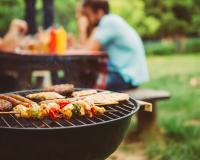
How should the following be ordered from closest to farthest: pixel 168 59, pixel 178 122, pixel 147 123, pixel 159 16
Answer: pixel 147 123 < pixel 178 122 < pixel 168 59 < pixel 159 16

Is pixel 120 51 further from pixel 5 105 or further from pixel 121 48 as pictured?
pixel 5 105

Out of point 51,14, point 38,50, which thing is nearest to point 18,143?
point 38,50

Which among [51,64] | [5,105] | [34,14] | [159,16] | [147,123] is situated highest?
[34,14]

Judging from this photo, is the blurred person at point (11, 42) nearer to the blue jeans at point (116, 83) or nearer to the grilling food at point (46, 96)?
the blue jeans at point (116, 83)

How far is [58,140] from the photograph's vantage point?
7.13 ft

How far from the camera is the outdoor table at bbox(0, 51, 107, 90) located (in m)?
4.36

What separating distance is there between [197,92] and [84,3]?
11.6 feet

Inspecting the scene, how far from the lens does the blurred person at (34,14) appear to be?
20.5 feet

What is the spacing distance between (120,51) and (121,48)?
0.13 ft

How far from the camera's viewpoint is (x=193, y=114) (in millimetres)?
6188

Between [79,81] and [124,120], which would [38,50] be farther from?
[124,120]

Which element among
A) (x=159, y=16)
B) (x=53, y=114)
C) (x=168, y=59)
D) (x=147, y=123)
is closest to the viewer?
(x=53, y=114)

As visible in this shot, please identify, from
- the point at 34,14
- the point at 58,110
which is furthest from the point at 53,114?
the point at 34,14

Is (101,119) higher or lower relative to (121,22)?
lower
